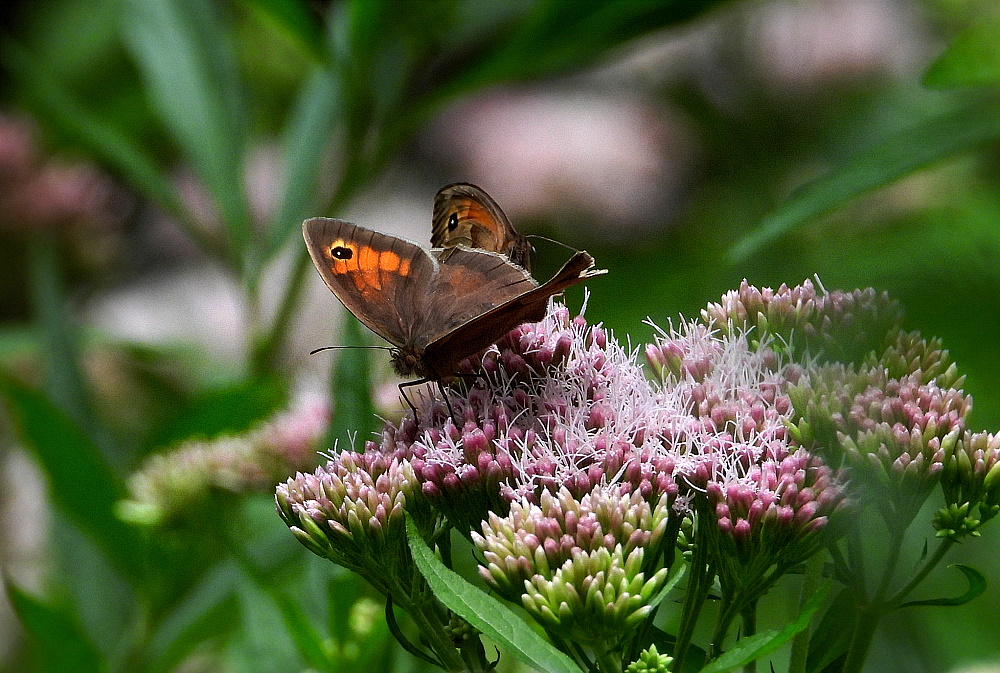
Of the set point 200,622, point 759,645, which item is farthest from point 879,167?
point 200,622

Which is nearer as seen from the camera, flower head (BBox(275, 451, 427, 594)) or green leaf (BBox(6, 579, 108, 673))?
flower head (BBox(275, 451, 427, 594))

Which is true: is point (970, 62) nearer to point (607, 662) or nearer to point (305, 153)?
point (607, 662)

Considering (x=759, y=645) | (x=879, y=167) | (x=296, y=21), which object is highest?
(x=296, y=21)

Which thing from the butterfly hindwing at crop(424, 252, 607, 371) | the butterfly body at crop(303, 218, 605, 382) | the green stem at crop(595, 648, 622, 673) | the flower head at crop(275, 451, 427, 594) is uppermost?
the butterfly body at crop(303, 218, 605, 382)

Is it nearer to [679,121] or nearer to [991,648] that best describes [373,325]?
[991,648]

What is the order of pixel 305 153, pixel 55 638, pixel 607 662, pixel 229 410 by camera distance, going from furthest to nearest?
pixel 305 153 < pixel 229 410 < pixel 55 638 < pixel 607 662

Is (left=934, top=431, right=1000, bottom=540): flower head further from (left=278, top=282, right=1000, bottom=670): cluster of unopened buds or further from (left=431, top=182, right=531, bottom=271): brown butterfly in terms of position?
(left=431, top=182, right=531, bottom=271): brown butterfly

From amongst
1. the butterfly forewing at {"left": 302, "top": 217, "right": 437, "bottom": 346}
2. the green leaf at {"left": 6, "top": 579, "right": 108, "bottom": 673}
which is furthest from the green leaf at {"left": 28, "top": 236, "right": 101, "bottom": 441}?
the butterfly forewing at {"left": 302, "top": 217, "right": 437, "bottom": 346}
